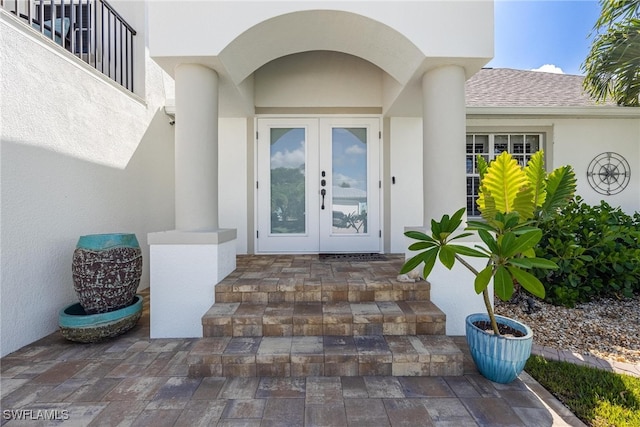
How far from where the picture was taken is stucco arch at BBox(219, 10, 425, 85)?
2896 millimetres

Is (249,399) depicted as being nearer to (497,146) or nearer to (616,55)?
(497,146)

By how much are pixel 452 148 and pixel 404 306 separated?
1637mm

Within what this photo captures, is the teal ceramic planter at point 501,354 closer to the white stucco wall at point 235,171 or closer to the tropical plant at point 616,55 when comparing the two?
the white stucco wall at point 235,171

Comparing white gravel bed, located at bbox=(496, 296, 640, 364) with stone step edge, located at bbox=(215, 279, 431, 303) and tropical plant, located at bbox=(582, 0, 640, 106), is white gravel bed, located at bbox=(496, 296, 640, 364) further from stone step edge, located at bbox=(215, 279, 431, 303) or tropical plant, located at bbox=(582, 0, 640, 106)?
tropical plant, located at bbox=(582, 0, 640, 106)

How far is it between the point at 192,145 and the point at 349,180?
2.62 metres

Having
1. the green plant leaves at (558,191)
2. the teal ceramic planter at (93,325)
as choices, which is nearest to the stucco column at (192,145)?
the teal ceramic planter at (93,325)

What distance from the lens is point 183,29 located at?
284cm

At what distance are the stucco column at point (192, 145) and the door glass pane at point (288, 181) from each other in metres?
1.89

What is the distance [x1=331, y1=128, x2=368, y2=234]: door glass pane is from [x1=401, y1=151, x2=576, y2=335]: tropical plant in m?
2.13

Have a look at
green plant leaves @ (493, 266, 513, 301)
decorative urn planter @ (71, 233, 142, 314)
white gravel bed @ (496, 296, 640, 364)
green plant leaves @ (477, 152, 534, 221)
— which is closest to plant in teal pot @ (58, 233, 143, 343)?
decorative urn planter @ (71, 233, 142, 314)

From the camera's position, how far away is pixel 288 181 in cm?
490

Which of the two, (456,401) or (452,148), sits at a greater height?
(452,148)

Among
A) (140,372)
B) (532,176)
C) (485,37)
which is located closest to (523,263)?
(532,176)

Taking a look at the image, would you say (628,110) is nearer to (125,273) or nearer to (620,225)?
(620,225)
